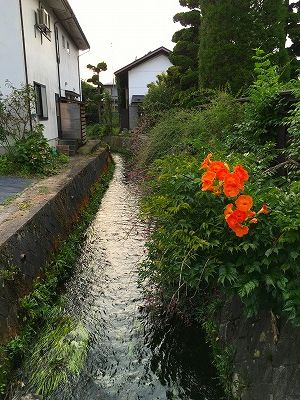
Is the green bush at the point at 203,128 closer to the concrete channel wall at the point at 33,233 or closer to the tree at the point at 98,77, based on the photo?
the concrete channel wall at the point at 33,233

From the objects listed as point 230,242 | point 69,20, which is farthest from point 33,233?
point 69,20

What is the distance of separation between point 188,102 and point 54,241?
9.28 meters

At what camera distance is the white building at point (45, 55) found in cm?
1120

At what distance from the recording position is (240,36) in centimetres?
1104

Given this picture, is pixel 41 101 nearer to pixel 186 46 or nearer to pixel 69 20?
pixel 69 20

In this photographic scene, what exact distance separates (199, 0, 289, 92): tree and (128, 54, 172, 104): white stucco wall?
1733 centimetres

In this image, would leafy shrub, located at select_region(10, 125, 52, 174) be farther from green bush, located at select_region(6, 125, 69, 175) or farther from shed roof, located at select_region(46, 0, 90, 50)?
shed roof, located at select_region(46, 0, 90, 50)

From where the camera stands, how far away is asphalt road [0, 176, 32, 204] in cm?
801

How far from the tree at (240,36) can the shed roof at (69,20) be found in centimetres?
661

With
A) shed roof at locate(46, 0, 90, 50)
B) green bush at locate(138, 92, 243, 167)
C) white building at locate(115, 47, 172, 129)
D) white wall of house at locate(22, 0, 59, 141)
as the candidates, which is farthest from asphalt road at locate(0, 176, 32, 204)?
white building at locate(115, 47, 172, 129)

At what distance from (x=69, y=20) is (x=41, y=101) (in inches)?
244

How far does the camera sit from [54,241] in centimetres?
702

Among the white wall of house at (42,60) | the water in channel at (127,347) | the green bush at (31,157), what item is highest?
the white wall of house at (42,60)

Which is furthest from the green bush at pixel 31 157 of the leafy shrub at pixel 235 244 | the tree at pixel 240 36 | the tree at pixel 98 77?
the tree at pixel 98 77
